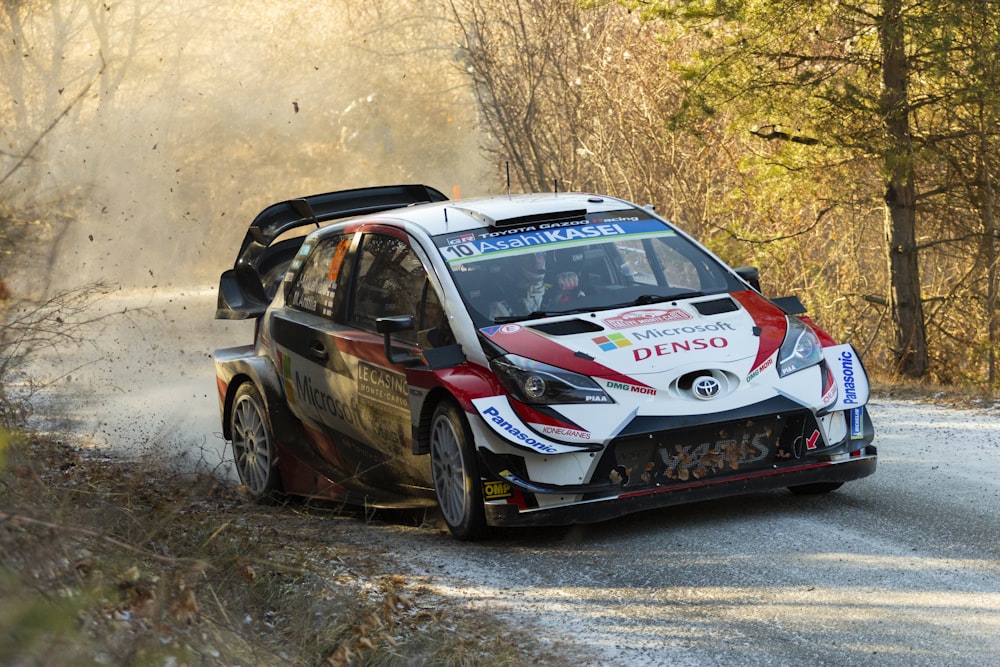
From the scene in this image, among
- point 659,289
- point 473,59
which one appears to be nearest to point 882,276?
point 473,59

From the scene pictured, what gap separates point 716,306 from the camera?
7.45 m

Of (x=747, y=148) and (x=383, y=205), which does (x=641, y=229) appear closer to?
(x=383, y=205)

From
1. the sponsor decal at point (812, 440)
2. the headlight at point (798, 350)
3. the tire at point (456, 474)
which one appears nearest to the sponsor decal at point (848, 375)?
the headlight at point (798, 350)

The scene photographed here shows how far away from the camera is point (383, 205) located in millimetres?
10211

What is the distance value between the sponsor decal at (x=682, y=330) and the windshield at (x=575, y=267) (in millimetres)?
445

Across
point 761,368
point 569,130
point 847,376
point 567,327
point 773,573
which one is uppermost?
point 569,130

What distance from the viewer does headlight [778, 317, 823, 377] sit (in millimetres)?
7004

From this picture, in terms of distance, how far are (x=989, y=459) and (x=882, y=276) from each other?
11.4 m

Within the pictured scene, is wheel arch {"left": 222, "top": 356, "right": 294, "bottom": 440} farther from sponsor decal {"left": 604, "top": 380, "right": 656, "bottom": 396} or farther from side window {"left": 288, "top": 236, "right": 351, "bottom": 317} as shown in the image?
sponsor decal {"left": 604, "top": 380, "right": 656, "bottom": 396}

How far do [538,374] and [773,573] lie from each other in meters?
1.51

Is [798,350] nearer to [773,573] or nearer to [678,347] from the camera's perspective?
[678,347]

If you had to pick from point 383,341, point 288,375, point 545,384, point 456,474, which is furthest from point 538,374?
point 288,375

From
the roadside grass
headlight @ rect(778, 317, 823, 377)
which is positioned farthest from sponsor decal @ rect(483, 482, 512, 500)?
headlight @ rect(778, 317, 823, 377)

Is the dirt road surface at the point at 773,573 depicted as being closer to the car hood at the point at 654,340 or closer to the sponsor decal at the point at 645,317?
the car hood at the point at 654,340
